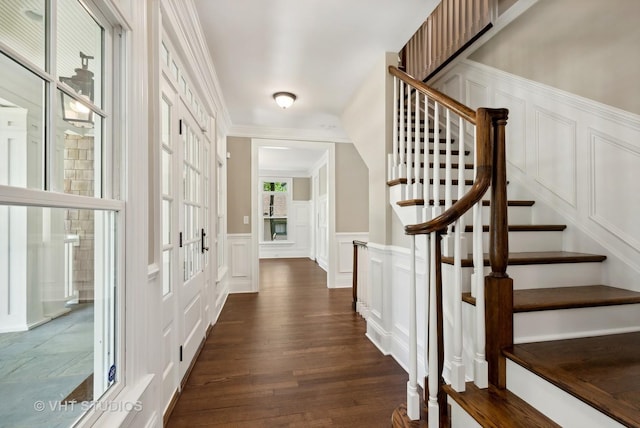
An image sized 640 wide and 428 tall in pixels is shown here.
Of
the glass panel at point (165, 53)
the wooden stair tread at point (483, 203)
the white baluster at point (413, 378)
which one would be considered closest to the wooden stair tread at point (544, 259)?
the white baluster at point (413, 378)

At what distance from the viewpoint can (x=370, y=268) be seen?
9.25 ft

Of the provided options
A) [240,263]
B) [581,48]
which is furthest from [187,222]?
[581,48]

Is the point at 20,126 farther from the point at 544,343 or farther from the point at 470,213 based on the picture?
the point at 470,213

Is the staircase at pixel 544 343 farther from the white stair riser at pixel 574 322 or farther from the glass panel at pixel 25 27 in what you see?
the glass panel at pixel 25 27

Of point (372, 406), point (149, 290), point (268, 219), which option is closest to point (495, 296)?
point (372, 406)

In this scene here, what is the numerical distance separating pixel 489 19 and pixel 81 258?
8.73 feet

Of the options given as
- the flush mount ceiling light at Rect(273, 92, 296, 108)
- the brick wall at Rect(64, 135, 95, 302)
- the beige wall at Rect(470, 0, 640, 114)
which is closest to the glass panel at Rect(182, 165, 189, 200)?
the brick wall at Rect(64, 135, 95, 302)

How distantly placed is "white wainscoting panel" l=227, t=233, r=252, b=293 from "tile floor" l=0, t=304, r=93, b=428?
11.1 feet

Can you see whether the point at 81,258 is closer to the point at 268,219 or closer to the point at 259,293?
the point at 259,293

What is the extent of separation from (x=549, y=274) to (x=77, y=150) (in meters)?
2.30

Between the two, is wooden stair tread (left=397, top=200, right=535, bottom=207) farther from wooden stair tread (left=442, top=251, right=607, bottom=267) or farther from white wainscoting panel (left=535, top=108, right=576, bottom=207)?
wooden stair tread (left=442, top=251, right=607, bottom=267)

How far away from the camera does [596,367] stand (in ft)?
3.58

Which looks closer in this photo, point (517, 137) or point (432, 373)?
point (432, 373)

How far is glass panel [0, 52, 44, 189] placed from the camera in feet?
2.20
